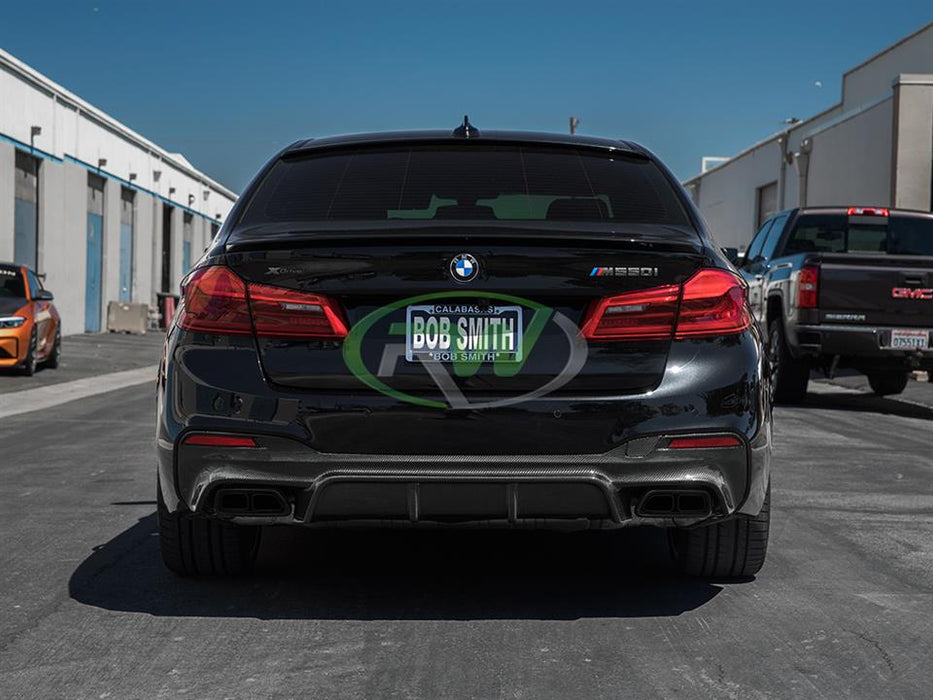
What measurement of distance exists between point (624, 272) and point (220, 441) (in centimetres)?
138

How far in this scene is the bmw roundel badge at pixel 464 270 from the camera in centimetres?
414

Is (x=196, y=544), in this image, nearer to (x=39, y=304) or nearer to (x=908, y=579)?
(x=908, y=579)

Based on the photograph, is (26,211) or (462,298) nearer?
(462,298)

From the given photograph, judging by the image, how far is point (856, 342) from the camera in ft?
42.6

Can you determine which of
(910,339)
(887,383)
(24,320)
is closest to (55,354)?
(24,320)

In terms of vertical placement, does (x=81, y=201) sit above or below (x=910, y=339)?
above

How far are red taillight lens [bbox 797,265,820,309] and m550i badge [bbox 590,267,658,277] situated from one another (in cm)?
925

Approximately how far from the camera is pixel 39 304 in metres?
18.3

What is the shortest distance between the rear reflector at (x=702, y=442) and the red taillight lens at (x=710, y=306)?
0.33 metres

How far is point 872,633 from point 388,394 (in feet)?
5.67

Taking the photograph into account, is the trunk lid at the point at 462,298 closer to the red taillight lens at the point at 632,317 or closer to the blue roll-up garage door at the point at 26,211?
the red taillight lens at the point at 632,317

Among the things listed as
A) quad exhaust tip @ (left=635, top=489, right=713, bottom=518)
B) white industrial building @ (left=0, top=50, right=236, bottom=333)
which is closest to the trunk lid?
quad exhaust tip @ (left=635, top=489, right=713, bottom=518)

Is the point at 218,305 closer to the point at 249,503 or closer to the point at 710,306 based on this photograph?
the point at 249,503

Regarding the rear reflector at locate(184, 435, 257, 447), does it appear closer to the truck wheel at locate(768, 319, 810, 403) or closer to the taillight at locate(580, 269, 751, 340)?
the taillight at locate(580, 269, 751, 340)
